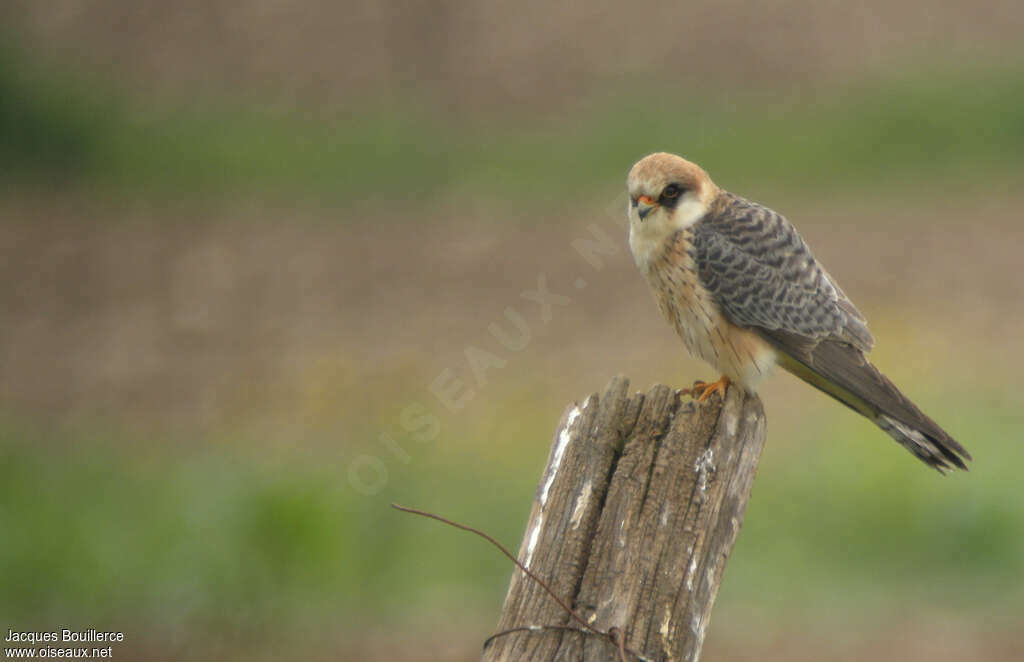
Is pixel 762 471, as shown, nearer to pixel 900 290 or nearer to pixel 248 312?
pixel 900 290

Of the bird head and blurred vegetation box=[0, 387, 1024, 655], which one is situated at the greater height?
the bird head

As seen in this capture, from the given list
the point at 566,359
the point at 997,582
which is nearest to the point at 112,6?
the point at 566,359

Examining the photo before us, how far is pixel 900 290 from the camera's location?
13.3 metres

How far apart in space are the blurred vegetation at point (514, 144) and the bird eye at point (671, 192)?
10762 mm

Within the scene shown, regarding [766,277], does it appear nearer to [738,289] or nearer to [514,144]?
[738,289]

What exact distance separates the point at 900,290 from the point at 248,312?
745 cm

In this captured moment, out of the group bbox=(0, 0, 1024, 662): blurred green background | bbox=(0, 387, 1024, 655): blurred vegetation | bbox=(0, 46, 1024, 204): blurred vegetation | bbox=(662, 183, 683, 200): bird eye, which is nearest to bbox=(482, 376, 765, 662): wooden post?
bbox=(662, 183, 683, 200): bird eye

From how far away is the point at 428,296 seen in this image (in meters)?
13.9

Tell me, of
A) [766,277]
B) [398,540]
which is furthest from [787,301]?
[398,540]

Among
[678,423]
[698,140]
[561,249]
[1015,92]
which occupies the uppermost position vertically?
[1015,92]

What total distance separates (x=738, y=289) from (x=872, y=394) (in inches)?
28.2

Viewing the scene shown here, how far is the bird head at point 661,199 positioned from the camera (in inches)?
201

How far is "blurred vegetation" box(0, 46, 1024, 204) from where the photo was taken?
53.4ft

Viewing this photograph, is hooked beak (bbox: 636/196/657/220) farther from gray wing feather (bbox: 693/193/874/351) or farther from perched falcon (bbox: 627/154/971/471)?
gray wing feather (bbox: 693/193/874/351)
